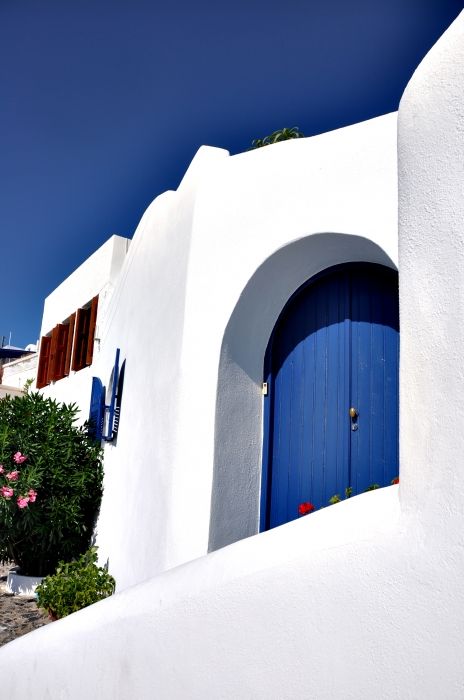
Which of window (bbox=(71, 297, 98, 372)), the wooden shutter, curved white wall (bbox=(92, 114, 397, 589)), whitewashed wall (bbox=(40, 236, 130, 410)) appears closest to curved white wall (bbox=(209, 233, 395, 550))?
curved white wall (bbox=(92, 114, 397, 589))

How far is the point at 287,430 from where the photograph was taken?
15.1 feet

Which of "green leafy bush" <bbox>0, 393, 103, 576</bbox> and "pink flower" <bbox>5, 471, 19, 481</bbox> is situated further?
"green leafy bush" <bbox>0, 393, 103, 576</bbox>

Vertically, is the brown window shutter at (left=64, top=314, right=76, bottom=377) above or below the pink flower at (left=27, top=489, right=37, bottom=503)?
above

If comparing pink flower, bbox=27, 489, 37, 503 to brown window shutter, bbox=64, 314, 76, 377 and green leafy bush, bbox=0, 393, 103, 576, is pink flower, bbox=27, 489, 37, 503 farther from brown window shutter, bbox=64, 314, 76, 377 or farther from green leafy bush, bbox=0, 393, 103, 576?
brown window shutter, bbox=64, 314, 76, 377

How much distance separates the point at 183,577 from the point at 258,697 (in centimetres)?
46

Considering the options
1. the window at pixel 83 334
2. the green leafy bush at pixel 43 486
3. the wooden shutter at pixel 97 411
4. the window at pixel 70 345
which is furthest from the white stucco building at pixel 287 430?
the window at pixel 70 345

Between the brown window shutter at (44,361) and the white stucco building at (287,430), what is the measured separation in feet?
14.5

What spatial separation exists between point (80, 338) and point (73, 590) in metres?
6.08

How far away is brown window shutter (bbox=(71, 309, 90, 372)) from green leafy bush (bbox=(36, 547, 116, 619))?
5268 mm

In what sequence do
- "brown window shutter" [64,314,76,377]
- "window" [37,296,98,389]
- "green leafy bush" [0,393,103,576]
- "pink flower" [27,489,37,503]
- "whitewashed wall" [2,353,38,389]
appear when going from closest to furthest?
"pink flower" [27,489,37,503] → "green leafy bush" [0,393,103,576] → "window" [37,296,98,389] → "brown window shutter" [64,314,76,377] → "whitewashed wall" [2,353,38,389]

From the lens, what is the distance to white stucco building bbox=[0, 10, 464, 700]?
145cm

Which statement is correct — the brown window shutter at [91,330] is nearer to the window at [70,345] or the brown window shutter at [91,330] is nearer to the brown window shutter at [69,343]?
the window at [70,345]

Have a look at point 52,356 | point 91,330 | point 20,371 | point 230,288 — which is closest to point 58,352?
point 52,356

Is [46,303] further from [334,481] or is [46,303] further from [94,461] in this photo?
[334,481]
